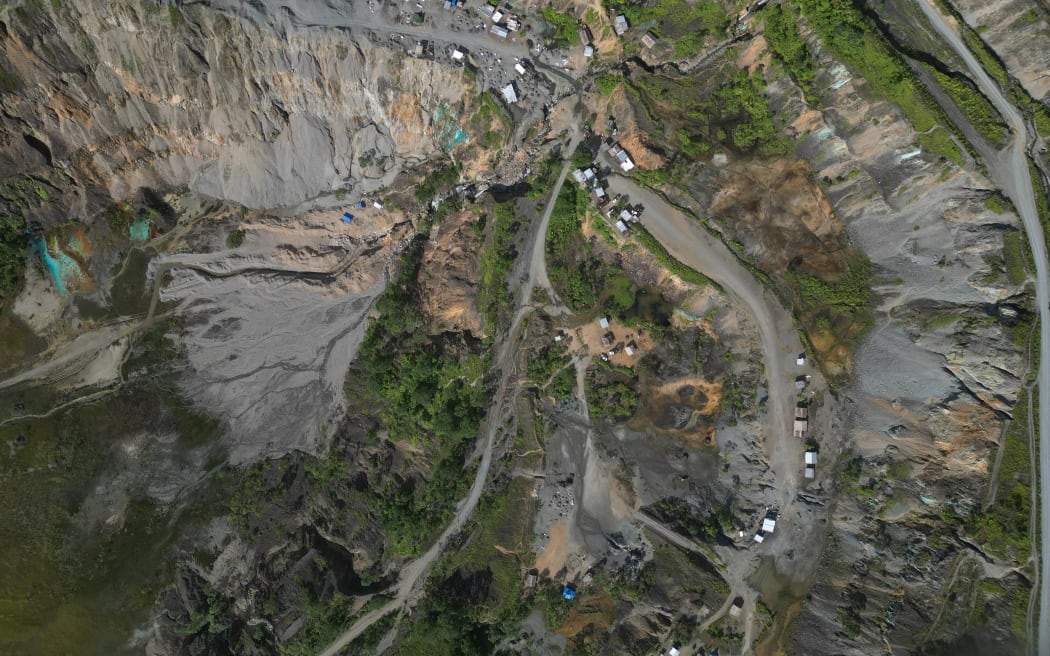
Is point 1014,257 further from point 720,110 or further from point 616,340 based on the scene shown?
point 616,340

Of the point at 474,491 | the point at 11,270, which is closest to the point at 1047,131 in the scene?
the point at 474,491

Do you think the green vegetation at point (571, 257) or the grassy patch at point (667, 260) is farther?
the green vegetation at point (571, 257)

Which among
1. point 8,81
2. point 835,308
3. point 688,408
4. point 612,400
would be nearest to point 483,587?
point 612,400

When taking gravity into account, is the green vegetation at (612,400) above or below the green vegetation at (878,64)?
below

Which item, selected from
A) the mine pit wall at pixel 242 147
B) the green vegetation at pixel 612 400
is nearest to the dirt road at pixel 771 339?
the green vegetation at pixel 612 400

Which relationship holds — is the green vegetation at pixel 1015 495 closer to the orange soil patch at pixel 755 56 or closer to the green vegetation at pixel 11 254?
the orange soil patch at pixel 755 56
